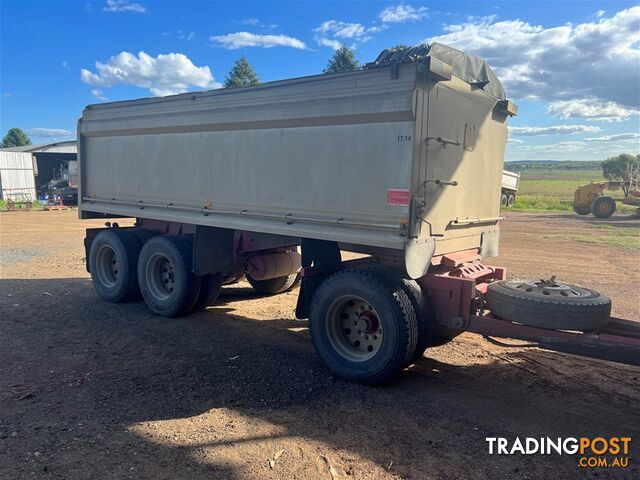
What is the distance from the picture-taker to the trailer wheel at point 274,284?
868 cm

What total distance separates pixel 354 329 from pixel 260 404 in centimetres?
126

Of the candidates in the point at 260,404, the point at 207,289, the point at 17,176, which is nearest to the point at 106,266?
the point at 207,289

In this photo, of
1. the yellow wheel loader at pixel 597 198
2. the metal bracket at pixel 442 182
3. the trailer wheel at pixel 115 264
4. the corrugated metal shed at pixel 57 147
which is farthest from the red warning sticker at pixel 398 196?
the corrugated metal shed at pixel 57 147

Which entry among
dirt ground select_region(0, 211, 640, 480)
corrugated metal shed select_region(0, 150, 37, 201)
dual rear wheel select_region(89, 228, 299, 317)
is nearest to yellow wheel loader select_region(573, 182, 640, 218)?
dirt ground select_region(0, 211, 640, 480)

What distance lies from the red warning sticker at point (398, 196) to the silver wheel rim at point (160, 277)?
13.2ft

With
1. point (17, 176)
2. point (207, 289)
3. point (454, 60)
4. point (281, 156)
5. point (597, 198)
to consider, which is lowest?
point (207, 289)

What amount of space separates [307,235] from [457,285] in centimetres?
165

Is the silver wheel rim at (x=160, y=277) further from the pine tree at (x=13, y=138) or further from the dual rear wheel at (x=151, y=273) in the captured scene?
the pine tree at (x=13, y=138)

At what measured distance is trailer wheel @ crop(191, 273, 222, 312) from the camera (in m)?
7.24

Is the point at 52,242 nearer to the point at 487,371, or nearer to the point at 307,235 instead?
the point at 307,235

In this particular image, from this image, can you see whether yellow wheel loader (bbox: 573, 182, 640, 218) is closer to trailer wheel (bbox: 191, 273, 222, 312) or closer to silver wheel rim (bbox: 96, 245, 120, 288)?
trailer wheel (bbox: 191, 273, 222, 312)

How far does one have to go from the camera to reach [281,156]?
556 centimetres

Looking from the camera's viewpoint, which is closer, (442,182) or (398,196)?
(398,196)

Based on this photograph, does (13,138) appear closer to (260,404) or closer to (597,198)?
A: (597,198)
